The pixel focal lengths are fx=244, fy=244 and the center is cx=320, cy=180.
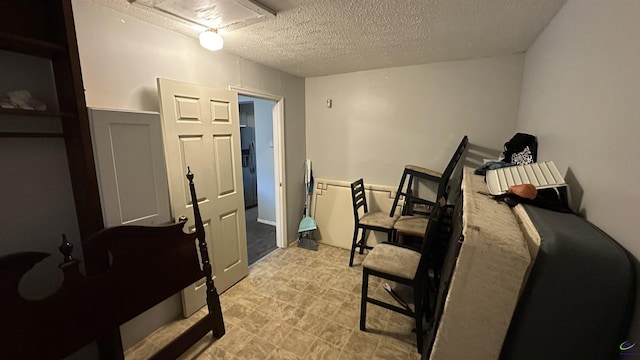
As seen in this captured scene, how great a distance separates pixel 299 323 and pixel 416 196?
6.38ft

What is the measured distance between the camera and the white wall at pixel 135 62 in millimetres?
1474

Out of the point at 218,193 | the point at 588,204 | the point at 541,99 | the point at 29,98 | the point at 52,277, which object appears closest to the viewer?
the point at 588,204

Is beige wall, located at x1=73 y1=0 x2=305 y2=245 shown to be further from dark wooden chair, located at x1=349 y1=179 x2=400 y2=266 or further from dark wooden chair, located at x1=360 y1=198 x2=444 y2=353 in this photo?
dark wooden chair, located at x1=360 y1=198 x2=444 y2=353

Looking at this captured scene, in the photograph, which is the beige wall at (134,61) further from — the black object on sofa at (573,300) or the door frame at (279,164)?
the black object on sofa at (573,300)

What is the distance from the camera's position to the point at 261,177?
429cm

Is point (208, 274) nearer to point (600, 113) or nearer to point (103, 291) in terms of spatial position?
point (103, 291)

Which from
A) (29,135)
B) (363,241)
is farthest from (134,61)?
(363,241)

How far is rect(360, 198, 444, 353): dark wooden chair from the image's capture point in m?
1.62

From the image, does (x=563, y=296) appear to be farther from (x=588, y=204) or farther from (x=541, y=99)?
(x=541, y=99)

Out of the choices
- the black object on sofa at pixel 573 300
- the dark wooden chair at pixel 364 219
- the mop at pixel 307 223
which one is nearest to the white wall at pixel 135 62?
the mop at pixel 307 223

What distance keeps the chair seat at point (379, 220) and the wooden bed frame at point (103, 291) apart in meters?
1.76

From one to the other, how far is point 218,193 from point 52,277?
1172mm

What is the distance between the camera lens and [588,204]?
0.97m

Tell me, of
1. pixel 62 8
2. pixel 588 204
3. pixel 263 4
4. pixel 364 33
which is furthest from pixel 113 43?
pixel 588 204
